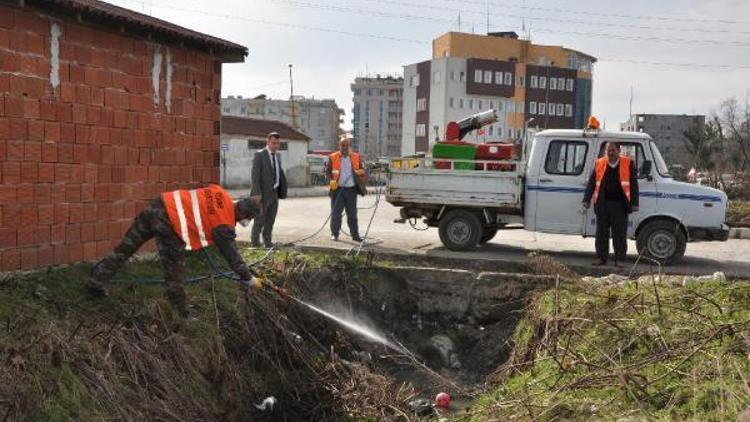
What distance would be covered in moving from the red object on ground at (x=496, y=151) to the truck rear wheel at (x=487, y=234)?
3.95ft

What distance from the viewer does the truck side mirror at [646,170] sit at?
33.6ft

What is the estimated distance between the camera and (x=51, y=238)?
22.6 feet

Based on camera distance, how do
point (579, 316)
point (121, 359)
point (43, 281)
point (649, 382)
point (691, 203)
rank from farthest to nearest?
point (691, 203)
point (579, 316)
point (43, 281)
point (121, 359)
point (649, 382)

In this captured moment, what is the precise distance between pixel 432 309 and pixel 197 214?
3800 millimetres

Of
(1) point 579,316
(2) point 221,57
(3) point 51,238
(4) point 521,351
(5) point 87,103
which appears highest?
(2) point 221,57

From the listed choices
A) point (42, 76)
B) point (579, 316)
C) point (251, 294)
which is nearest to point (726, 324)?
point (579, 316)

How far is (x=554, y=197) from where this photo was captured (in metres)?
10.7

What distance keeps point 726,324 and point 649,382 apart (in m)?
0.99

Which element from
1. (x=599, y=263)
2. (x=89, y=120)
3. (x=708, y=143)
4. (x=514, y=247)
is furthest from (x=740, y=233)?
(x=708, y=143)

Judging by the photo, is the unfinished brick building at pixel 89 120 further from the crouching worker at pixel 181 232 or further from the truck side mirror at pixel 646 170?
the truck side mirror at pixel 646 170

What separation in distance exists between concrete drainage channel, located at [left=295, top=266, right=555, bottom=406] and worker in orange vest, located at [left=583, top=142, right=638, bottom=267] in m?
1.85

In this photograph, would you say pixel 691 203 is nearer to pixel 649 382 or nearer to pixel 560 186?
pixel 560 186

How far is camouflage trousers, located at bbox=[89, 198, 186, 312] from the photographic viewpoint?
6.47 m

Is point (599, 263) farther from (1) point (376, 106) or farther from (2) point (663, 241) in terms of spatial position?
(1) point (376, 106)
